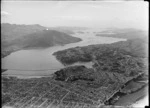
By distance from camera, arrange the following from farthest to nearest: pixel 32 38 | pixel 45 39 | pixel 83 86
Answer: pixel 45 39, pixel 32 38, pixel 83 86

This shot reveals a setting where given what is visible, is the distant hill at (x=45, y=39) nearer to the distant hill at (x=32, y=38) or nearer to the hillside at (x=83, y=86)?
the distant hill at (x=32, y=38)

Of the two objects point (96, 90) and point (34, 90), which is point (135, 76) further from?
point (34, 90)

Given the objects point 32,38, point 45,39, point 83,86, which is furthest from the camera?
point 45,39

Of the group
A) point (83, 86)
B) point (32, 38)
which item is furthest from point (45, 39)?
point (83, 86)

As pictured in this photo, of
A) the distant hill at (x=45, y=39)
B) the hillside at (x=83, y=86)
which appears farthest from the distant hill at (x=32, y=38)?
the hillside at (x=83, y=86)

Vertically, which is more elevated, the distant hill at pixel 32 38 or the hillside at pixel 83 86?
the distant hill at pixel 32 38

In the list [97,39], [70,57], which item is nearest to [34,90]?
[70,57]

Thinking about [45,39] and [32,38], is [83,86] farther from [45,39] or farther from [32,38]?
[45,39]

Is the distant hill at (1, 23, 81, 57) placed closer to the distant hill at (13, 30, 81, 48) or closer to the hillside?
the distant hill at (13, 30, 81, 48)

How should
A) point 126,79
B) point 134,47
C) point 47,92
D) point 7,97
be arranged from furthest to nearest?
1. point 134,47
2. point 126,79
3. point 47,92
4. point 7,97
